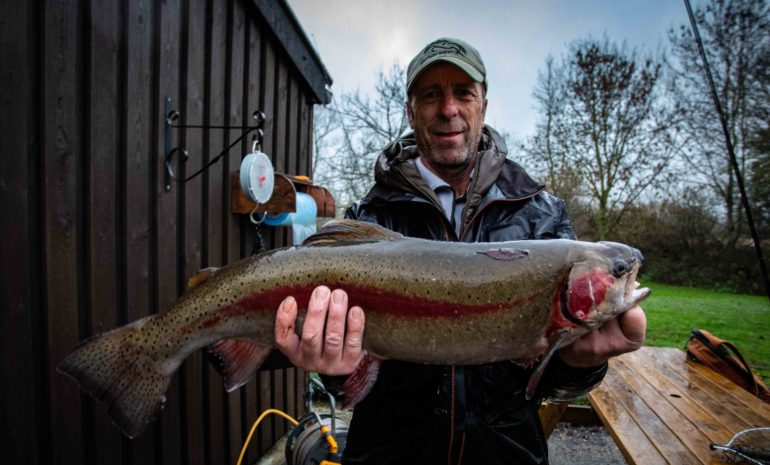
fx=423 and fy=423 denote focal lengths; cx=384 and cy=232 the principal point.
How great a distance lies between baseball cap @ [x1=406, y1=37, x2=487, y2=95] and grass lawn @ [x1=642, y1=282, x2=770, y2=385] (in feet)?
25.0

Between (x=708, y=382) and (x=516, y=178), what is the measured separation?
3698 mm

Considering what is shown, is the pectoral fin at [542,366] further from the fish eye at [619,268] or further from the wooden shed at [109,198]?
the wooden shed at [109,198]

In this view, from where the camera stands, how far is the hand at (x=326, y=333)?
1892mm

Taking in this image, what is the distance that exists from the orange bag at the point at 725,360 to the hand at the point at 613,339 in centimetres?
364

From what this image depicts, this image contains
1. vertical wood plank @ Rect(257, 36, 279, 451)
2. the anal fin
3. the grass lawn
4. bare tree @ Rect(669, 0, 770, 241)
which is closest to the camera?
the anal fin

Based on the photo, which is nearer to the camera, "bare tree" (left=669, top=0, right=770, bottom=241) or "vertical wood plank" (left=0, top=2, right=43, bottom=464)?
"vertical wood plank" (left=0, top=2, right=43, bottom=464)

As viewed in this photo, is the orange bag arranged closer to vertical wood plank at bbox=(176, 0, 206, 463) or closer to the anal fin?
the anal fin

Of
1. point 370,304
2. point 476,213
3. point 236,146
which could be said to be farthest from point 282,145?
point 370,304

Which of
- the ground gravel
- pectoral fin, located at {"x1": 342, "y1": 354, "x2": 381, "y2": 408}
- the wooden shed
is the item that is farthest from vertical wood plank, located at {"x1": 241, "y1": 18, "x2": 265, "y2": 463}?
the ground gravel

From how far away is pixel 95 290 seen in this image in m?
2.61

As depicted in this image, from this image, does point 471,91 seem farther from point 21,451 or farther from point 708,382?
point 708,382

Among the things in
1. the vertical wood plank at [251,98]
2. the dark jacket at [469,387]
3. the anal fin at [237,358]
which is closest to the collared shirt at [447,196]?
the dark jacket at [469,387]

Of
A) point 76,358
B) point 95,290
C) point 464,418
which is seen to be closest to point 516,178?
point 464,418

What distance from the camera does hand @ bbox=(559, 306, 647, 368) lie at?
183 centimetres
